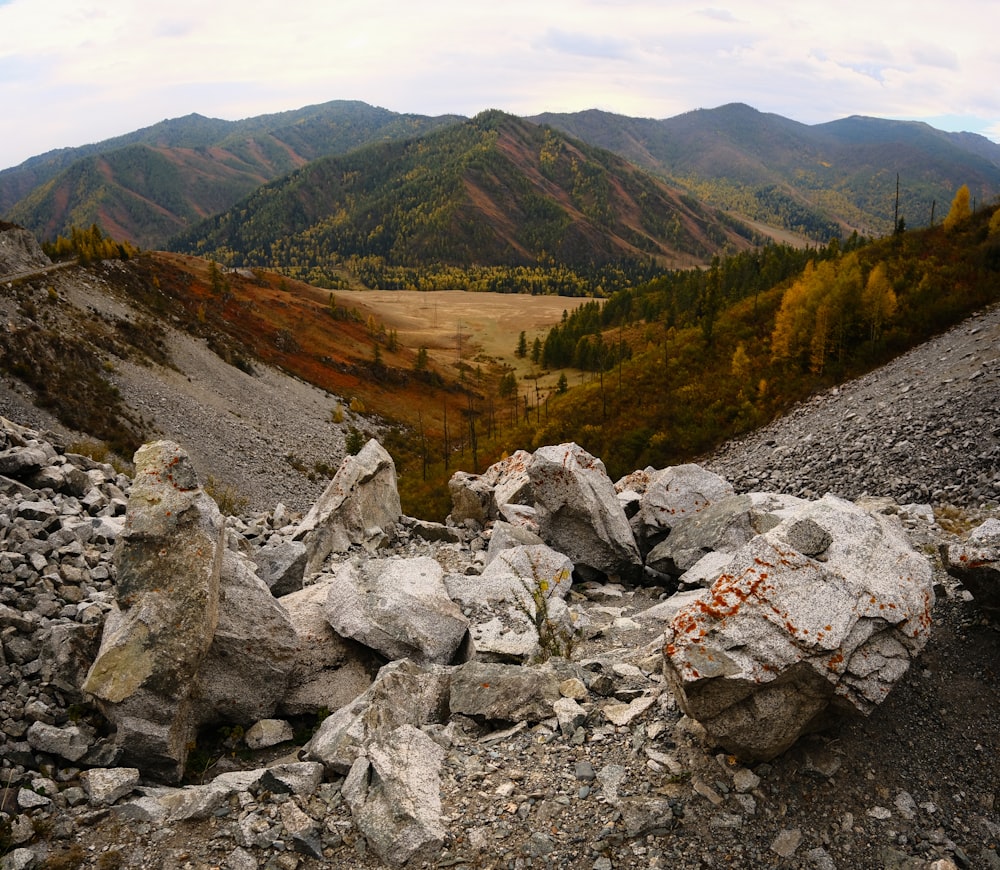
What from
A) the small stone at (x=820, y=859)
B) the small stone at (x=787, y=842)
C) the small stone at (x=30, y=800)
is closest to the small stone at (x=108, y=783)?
the small stone at (x=30, y=800)

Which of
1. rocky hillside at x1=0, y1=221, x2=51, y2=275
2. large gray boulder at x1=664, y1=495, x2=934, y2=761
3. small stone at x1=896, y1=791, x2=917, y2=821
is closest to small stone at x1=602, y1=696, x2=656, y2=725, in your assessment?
large gray boulder at x1=664, y1=495, x2=934, y2=761

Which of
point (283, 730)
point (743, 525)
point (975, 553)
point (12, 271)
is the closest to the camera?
point (975, 553)

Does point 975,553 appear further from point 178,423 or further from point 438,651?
point 178,423

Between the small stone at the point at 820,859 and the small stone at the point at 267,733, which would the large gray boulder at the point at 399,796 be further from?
the small stone at the point at 820,859

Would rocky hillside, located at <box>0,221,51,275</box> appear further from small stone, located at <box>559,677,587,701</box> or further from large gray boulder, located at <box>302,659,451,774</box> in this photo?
small stone, located at <box>559,677,587,701</box>

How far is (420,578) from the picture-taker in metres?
17.8

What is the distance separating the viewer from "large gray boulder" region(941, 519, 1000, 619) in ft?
39.4

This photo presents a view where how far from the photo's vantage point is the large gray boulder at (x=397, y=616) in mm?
15414

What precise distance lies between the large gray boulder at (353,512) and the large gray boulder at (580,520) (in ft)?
25.2

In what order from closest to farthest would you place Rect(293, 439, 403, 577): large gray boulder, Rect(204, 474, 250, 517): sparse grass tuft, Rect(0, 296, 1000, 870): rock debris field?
Rect(0, 296, 1000, 870): rock debris field
Rect(293, 439, 403, 577): large gray boulder
Rect(204, 474, 250, 517): sparse grass tuft

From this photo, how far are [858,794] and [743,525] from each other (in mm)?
13695

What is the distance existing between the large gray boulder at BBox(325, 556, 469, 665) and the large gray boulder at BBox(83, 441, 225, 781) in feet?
10.5

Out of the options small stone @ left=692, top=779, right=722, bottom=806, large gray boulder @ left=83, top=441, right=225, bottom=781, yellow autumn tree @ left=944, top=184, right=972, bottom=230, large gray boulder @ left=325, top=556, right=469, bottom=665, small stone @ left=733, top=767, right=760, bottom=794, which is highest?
yellow autumn tree @ left=944, top=184, right=972, bottom=230

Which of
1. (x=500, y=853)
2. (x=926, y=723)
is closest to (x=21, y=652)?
(x=500, y=853)
